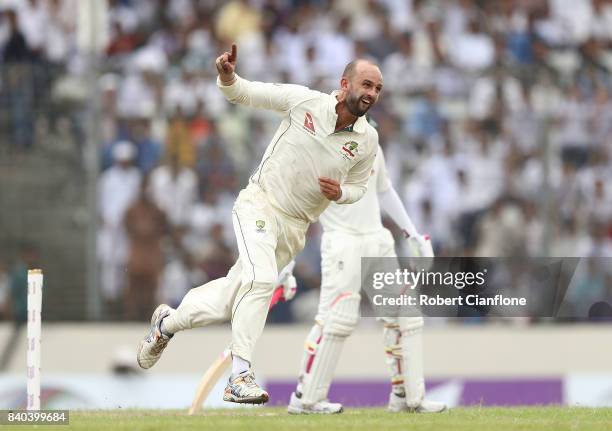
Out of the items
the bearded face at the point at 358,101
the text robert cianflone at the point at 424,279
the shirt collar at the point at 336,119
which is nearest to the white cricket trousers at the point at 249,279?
the shirt collar at the point at 336,119

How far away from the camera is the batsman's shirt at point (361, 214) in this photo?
12.8 m

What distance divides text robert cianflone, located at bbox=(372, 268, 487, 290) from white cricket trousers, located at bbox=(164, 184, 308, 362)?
1.68m

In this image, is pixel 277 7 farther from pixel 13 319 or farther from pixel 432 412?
pixel 432 412

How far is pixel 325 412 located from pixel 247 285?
7.61 ft

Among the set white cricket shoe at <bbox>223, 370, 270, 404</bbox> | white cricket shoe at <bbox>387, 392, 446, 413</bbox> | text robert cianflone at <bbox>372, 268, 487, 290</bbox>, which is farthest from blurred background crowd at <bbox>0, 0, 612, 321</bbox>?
white cricket shoe at <bbox>223, 370, 270, 404</bbox>

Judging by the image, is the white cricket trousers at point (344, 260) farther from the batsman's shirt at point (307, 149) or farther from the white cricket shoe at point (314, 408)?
the batsman's shirt at point (307, 149)

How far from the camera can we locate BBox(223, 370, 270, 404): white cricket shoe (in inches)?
402

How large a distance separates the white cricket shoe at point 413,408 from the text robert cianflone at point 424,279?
1.03 meters

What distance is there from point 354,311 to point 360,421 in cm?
195

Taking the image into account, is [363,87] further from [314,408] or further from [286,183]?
[314,408]

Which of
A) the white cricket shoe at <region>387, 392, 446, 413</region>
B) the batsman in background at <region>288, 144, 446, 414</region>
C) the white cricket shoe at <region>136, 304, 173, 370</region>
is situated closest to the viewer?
the white cricket shoe at <region>136, 304, 173, 370</region>

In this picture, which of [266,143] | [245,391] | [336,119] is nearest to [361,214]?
[336,119]

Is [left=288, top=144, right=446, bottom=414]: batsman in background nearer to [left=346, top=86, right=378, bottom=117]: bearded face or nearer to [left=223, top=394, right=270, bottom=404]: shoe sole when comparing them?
[left=346, top=86, right=378, bottom=117]: bearded face

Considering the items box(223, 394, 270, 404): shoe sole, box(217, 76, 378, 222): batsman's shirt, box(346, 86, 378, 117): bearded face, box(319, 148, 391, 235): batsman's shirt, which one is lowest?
box(223, 394, 270, 404): shoe sole
